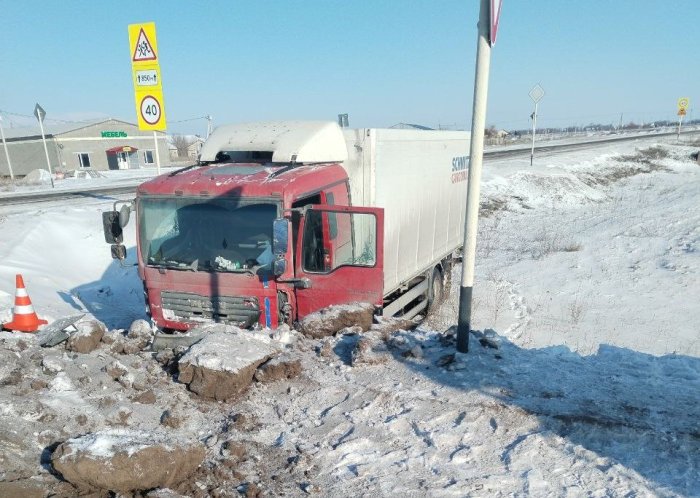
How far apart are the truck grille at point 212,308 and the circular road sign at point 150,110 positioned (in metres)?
6.50

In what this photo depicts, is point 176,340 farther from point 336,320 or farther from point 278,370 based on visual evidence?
point 336,320

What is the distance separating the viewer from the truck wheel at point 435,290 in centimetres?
868

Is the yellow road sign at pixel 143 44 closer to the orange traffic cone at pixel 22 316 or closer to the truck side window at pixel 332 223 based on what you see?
the orange traffic cone at pixel 22 316

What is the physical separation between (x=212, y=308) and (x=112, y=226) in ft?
5.14

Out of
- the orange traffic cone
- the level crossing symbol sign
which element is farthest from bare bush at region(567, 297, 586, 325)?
the level crossing symbol sign

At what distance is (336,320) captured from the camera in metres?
5.22

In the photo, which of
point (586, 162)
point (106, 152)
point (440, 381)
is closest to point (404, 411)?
point (440, 381)

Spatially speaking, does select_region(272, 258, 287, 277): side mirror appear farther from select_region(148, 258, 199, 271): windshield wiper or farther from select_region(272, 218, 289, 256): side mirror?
select_region(148, 258, 199, 271): windshield wiper

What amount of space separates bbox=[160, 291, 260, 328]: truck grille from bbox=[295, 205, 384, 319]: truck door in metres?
0.53

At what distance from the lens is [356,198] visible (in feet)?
21.1

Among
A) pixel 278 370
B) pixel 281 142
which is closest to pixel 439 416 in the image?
pixel 278 370

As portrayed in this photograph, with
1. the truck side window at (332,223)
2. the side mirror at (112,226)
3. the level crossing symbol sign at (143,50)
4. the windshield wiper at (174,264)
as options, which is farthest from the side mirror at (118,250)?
the level crossing symbol sign at (143,50)

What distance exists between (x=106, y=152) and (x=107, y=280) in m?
35.5

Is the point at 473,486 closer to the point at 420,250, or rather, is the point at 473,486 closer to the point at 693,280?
the point at 420,250
